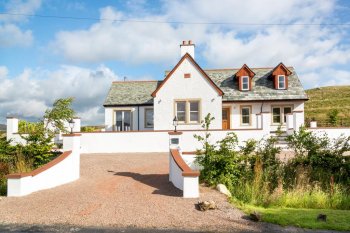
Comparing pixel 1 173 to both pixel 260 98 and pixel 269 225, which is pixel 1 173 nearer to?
pixel 269 225

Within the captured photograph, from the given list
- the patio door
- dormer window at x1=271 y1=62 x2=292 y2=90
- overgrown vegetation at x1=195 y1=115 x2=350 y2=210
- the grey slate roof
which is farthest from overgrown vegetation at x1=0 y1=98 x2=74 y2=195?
dormer window at x1=271 y1=62 x2=292 y2=90

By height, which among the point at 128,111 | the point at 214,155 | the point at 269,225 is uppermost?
the point at 128,111

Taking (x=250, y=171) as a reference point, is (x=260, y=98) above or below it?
above

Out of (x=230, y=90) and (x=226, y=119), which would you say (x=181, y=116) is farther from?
(x=230, y=90)

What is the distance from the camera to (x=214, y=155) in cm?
1216

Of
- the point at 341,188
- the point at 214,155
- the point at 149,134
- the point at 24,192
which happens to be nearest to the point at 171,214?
the point at 214,155

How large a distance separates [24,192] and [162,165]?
691 cm

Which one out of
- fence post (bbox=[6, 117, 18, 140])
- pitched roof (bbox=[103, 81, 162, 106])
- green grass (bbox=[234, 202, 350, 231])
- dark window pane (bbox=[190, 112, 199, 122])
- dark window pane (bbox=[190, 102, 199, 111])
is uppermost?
pitched roof (bbox=[103, 81, 162, 106])

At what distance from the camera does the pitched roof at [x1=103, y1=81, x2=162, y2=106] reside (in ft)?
94.7

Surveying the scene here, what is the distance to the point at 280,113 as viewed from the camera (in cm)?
2734

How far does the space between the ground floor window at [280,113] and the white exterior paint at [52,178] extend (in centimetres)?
1834

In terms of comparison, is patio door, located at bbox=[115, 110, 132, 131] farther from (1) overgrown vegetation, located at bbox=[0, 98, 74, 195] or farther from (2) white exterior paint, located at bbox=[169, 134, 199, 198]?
(2) white exterior paint, located at bbox=[169, 134, 199, 198]

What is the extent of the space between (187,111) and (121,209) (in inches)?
656

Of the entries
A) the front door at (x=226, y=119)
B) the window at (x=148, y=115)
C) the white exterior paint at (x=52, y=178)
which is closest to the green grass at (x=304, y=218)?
the white exterior paint at (x=52, y=178)
